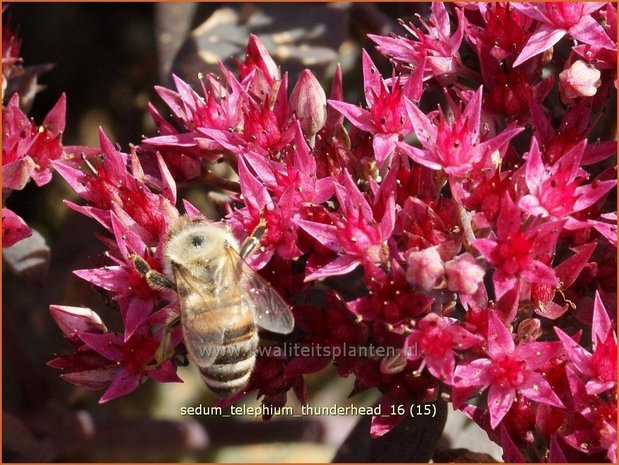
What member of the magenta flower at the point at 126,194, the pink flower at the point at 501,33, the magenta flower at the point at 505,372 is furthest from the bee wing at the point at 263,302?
the pink flower at the point at 501,33

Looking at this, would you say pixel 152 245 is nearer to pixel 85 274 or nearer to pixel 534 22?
pixel 85 274

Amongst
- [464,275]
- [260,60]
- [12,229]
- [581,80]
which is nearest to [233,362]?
[464,275]

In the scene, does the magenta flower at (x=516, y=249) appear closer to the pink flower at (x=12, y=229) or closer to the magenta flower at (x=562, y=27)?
the magenta flower at (x=562, y=27)

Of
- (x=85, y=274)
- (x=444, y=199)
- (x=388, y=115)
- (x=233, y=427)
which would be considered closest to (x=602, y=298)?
(x=444, y=199)

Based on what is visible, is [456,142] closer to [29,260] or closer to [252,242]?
[252,242]

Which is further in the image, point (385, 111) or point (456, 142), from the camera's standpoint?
point (385, 111)
